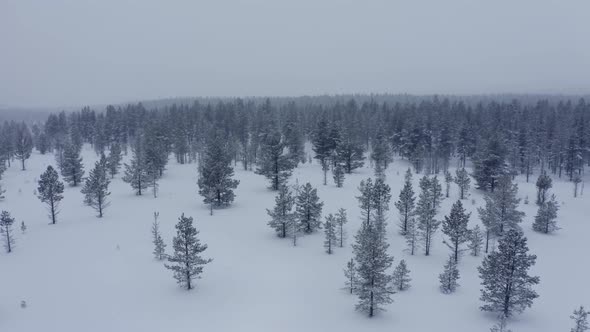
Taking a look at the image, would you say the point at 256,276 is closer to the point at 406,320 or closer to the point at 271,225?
the point at 271,225

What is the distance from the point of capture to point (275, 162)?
81.2m

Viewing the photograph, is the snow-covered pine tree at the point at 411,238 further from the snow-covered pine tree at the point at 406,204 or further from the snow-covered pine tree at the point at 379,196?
the snow-covered pine tree at the point at 379,196

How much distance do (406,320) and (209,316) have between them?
63.4 ft

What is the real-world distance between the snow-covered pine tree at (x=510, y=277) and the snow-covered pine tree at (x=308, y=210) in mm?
26247

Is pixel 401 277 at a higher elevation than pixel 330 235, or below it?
below

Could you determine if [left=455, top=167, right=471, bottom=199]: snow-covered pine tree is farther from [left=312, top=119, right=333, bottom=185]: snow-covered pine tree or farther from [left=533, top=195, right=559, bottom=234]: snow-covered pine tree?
[left=312, top=119, right=333, bottom=185]: snow-covered pine tree

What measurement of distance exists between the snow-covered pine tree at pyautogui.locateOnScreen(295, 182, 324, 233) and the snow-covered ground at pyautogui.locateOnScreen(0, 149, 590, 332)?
2.03 metres

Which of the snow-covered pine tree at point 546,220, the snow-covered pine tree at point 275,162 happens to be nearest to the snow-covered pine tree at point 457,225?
the snow-covered pine tree at point 546,220

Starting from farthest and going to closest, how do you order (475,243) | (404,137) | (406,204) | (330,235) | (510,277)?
1. (404,137)
2. (406,204)
3. (475,243)
4. (330,235)
5. (510,277)

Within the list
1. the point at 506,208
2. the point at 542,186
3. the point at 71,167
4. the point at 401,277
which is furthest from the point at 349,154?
the point at 71,167

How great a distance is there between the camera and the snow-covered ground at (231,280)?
1526 inches

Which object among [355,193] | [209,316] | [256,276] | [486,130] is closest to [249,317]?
[209,316]

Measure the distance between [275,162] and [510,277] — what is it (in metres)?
50.8

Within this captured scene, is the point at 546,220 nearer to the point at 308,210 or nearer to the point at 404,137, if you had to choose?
the point at 308,210
